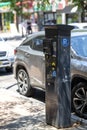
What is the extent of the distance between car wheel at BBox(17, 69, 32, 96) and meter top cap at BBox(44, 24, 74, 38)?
10.7ft

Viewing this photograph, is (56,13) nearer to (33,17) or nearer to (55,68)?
(33,17)

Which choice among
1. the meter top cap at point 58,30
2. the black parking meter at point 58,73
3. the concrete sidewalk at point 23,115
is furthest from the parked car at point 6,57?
A: the meter top cap at point 58,30

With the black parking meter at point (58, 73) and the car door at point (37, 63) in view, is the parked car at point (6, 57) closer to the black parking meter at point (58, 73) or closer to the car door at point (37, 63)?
the car door at point (37, 63)

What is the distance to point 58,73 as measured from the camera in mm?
6672

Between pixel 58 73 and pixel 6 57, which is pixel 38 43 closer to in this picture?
pixel 58 73

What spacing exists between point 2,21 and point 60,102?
172 ft

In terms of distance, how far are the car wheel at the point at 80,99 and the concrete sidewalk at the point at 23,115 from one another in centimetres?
17

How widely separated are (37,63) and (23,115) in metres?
1.61

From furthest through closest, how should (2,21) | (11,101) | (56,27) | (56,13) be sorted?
(2,21), (56,13), (11,101), (56,27)

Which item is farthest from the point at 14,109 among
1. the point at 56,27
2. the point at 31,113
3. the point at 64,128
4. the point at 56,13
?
the point at 56,13

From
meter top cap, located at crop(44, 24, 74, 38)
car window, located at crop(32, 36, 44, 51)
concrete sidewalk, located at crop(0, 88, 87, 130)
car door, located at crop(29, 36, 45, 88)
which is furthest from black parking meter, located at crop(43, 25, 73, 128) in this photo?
car window, located at crop(32, 36, 44, 51)

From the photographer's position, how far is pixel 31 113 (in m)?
8.05

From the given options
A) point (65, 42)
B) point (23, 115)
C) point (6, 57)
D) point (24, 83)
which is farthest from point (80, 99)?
point (6, 57)

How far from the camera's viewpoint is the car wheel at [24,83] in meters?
9.85
